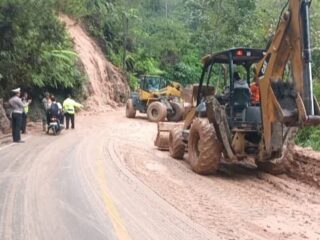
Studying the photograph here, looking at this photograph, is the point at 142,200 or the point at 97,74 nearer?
the point at 142,200

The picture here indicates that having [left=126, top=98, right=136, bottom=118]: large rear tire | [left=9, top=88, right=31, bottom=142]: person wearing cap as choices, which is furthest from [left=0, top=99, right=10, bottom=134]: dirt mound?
[left=126, top=98, right=136, bottom=118]: large rear tire

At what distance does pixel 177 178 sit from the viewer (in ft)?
34.8

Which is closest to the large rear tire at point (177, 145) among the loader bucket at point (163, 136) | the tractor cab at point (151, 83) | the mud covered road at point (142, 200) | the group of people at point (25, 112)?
the mud covered road at point (142, 200)

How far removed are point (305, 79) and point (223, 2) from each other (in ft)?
104

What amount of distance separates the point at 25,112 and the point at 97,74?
16900 millimetres

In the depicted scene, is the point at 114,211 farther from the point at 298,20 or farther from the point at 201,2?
the point at 201,2

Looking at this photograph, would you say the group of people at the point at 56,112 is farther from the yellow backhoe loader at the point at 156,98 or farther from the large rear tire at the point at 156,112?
the yellow backhoe loader at the point at 156,98

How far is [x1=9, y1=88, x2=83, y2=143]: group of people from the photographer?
699 inches

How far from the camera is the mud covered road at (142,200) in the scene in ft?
22.4

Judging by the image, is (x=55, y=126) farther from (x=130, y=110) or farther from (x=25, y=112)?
(x=130, y=110)

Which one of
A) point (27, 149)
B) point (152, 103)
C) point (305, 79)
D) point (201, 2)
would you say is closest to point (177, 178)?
point (305, 79)

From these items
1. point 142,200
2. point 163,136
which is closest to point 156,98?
point 163,136

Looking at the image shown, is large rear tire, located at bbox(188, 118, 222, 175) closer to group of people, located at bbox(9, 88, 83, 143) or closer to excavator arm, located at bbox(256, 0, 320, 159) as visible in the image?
excavator arm, located at bbox(256, 0, 320, 159)

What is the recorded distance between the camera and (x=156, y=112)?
1090 inches
